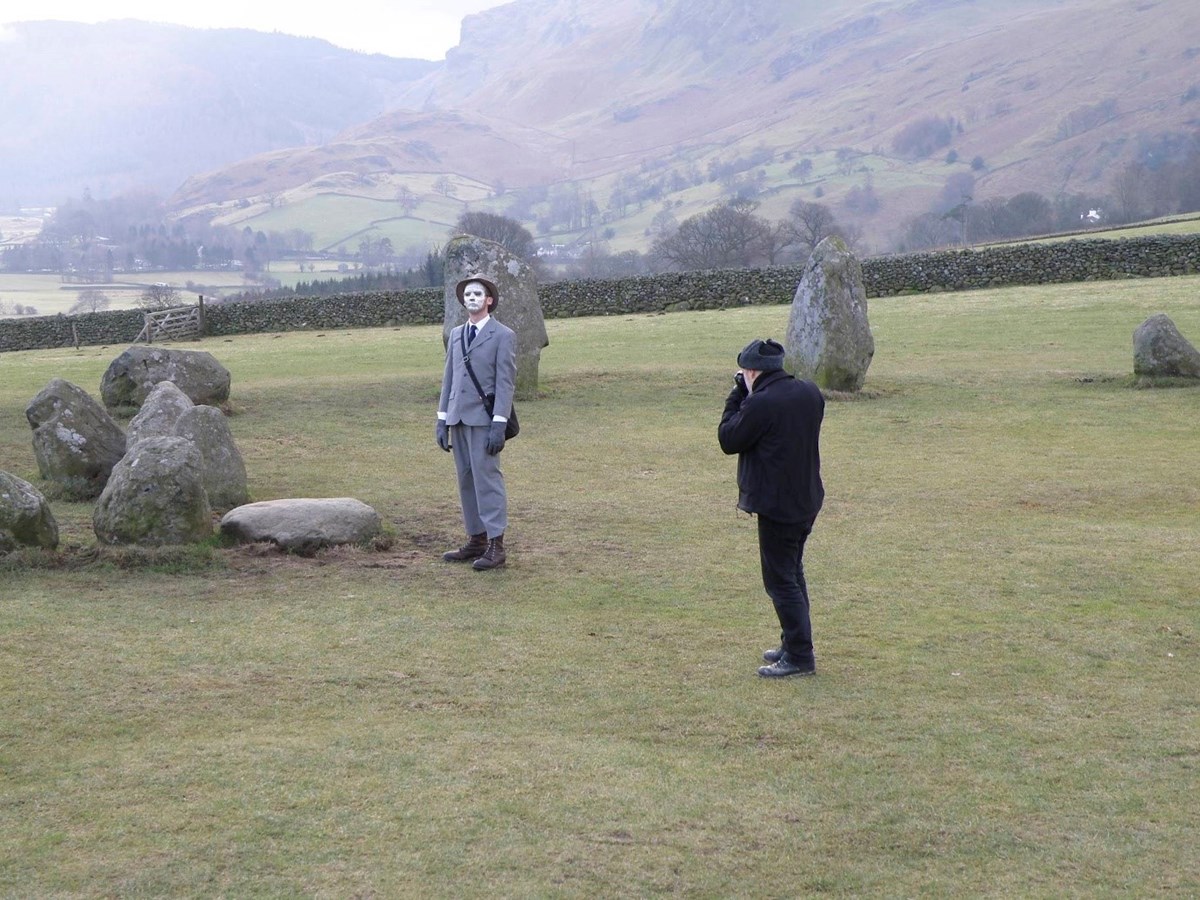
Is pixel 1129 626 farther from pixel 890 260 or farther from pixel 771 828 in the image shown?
pixel 890 260

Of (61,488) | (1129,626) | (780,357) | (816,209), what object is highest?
(816,209)

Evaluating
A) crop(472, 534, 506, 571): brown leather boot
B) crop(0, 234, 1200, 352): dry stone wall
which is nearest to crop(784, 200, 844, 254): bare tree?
crop(0, 234, 1200, 352): dry stone wall

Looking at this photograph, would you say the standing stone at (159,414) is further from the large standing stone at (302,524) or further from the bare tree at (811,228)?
the bare tree at (811,228)

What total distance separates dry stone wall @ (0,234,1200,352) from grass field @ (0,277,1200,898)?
2910 cm

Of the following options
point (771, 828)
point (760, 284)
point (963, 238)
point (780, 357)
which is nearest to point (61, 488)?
point (780, 357)

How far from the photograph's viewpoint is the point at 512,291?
75.2ft

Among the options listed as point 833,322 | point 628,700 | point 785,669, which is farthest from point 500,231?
point 628,700

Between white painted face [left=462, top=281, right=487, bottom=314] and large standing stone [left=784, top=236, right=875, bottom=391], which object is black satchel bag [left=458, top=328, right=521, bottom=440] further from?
large standing stone [left=784, top=236, right=875, bottom=391]

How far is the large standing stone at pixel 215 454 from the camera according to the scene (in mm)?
13469

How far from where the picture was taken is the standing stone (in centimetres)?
1466

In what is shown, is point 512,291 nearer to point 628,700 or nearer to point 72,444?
point 72,444

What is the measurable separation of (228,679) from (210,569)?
2.99 metres

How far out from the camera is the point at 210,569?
437 inches

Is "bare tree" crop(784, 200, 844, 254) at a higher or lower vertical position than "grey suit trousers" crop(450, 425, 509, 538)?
higher
